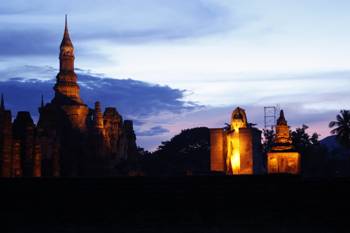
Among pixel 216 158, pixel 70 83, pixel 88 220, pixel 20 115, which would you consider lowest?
pixel 88 220

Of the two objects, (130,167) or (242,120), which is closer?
(242,120)

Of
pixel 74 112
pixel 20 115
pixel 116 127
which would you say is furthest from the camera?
pixel 74 112

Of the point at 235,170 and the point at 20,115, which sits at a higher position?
the point at 20,115

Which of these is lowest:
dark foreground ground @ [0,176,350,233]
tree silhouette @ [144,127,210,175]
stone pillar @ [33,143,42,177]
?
dark foreground ground @ [0,176,350,233]

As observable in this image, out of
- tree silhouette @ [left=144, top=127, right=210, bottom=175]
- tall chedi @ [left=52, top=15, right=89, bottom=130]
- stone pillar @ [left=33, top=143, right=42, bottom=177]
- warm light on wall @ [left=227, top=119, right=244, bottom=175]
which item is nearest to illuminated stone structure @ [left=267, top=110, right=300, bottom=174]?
warm light on wall @ [left=227, top=119, right=244, bottom=175]

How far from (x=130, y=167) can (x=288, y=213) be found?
131 ft

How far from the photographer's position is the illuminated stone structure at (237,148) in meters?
43.9

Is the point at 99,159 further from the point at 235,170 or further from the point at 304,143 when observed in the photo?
the point at 304,143

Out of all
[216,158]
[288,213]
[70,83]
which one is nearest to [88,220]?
[288,213]

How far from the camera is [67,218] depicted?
19.0m

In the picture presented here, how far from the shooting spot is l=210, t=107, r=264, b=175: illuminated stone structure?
144 ft

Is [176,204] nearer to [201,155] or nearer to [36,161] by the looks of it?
[36,161]

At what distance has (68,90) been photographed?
8356 centimetres

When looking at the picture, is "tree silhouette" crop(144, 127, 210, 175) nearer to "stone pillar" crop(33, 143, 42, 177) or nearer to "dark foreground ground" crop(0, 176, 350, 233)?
"stone pillar" crop(33, 143, 42, 177)
